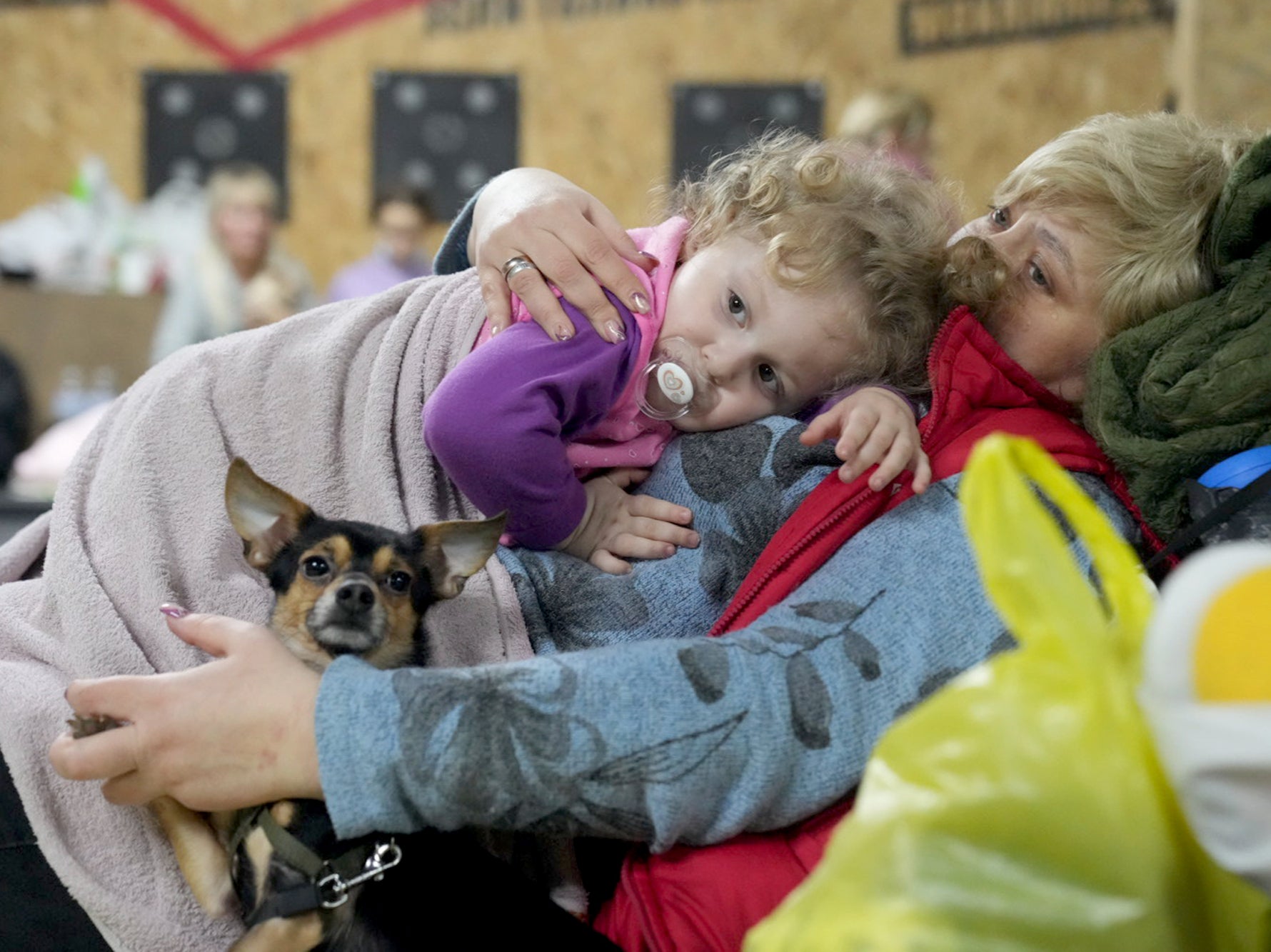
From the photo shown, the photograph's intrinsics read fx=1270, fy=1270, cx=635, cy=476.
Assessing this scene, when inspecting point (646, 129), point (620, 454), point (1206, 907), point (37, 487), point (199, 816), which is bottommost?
point (37, 487)

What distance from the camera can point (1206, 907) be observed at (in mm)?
776

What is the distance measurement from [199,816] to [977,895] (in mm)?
704

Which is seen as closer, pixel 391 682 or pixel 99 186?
pixel 391 682

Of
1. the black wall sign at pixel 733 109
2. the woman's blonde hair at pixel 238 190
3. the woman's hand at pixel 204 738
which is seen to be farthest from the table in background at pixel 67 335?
the woman's hand at pixel 204 738

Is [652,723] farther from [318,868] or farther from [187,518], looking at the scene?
[187,518]

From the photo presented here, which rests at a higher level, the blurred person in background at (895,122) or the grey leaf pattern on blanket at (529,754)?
the blurred person in background at (895,122)

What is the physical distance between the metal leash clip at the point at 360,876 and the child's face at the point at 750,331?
573 mm

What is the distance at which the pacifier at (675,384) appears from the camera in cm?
137

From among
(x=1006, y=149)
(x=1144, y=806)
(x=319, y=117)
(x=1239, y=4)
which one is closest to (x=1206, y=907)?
(x=1144, y=806)

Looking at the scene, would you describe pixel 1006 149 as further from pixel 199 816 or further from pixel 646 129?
pixel 199 816

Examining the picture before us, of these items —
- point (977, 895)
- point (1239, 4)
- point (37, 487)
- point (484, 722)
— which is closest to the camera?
point (977, 895)

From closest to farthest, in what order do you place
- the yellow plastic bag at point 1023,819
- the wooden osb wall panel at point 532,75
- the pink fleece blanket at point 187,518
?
the yellow plastic bag at point 1023,819 < the pink fleece blanket at point 187,518 < the wooden osb wall panel at point 532,75

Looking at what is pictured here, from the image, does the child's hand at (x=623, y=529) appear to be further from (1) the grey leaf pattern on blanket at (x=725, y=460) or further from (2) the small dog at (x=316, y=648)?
(2) the small dog at (x=316, y=648)

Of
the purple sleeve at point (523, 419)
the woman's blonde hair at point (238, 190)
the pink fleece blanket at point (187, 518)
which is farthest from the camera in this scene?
the woman's blonde hair at point (238, 190)
